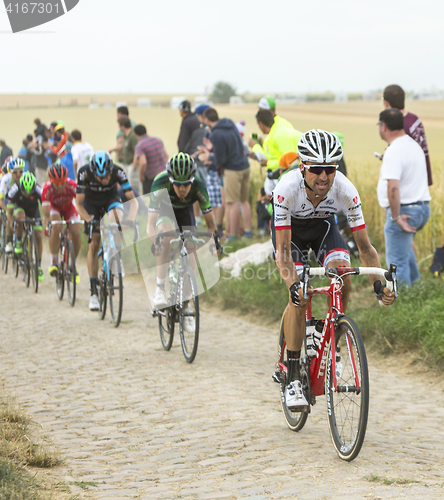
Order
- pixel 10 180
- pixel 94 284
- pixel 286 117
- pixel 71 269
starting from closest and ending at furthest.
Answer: pixel 94 284 < pixel 71 269 < pixel 10 180 < pixel 286 117

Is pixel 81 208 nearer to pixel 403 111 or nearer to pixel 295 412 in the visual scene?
pixel 403 111

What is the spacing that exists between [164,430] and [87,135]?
6448 centimetres

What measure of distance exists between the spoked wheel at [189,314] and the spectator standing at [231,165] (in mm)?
5523

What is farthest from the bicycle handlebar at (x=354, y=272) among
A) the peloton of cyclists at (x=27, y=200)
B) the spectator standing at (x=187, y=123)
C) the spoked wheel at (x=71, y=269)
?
the spectator standing at (x=187, y=123)

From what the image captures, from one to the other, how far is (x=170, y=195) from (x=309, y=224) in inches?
131

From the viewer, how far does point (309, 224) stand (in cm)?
528

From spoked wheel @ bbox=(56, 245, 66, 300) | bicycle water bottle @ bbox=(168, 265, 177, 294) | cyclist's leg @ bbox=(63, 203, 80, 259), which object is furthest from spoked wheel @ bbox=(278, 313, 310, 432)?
spoked wheel @ bbox=(56, 245, 66, 300)

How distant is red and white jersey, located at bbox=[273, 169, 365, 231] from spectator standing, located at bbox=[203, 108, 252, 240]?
8400 mm

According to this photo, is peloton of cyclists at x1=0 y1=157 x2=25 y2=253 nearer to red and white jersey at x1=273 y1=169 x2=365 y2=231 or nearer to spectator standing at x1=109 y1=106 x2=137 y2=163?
spectator standing at x1=109 y1=106 x2=137 y2=163

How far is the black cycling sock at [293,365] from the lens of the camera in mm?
5238

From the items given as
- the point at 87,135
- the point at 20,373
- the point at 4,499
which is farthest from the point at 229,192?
the point at 87,135

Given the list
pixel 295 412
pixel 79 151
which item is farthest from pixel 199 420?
pixel 79 151

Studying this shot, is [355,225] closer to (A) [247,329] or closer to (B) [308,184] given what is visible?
(B) [308,184]

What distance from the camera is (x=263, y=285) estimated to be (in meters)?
11.4
